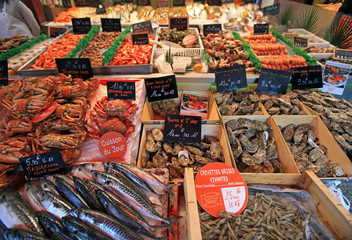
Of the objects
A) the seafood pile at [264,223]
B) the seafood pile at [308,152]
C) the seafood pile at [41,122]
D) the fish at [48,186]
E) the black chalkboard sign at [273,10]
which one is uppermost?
the black chalkboard sign at [273,10]

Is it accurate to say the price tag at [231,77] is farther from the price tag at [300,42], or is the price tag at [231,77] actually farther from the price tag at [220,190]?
the price tag at [300,42]

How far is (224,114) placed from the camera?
2500 mm

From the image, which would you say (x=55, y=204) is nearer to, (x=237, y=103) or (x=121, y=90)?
(x=121, y=90)

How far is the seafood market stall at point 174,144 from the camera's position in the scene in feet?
4.54

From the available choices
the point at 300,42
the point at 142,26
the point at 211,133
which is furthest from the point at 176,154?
the point at 300,42

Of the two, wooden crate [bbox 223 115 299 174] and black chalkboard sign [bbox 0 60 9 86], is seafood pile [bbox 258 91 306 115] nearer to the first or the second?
wooden crate [bbox 223 115 299 174]

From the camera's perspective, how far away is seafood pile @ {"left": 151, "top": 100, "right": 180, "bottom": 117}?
2832mm

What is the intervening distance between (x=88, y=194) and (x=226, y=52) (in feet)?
10.3

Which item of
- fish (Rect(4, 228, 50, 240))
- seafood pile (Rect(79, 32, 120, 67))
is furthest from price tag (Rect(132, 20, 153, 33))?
fish (Rect(4, 228, 50, 240))

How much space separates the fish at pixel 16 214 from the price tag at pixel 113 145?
2.43 ft

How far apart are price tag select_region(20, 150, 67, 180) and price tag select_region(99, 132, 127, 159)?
1.27 feet

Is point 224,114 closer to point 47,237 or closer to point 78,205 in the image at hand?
point 78,205

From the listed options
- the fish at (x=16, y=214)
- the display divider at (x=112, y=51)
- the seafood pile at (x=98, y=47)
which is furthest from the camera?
the seafood pile at (x=98, y=47)

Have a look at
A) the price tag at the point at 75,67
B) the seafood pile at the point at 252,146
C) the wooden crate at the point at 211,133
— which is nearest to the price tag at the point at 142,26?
the price tag at the point at 75,67
